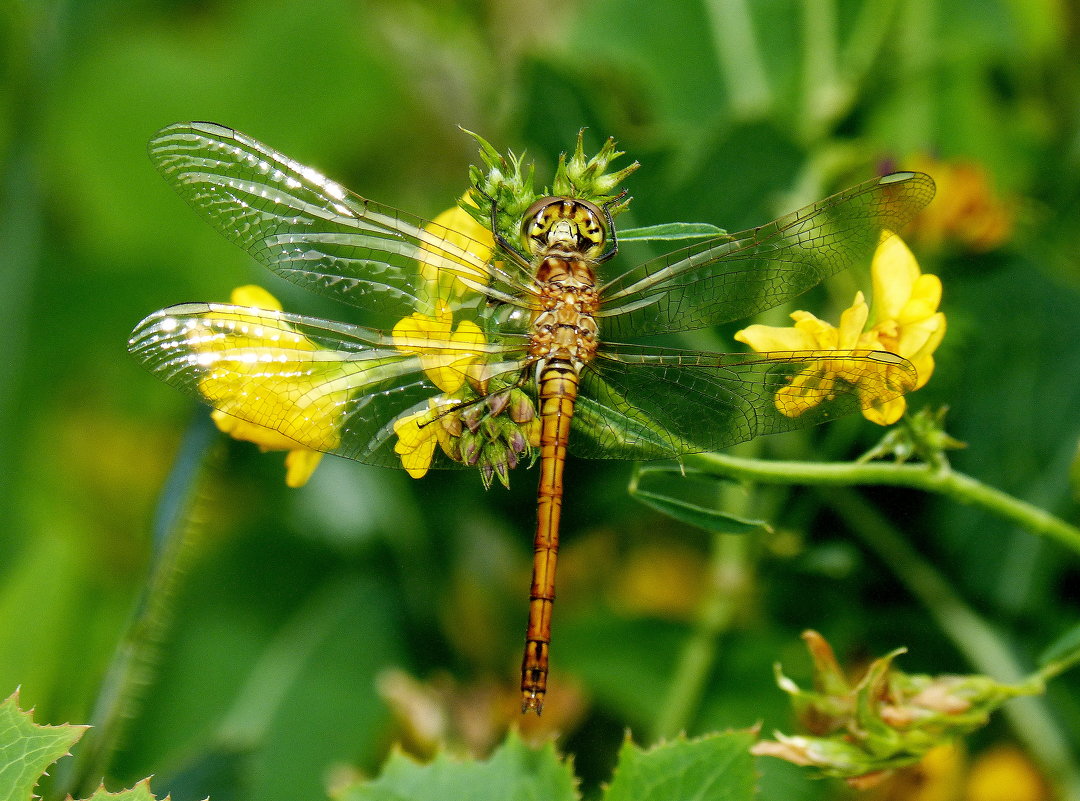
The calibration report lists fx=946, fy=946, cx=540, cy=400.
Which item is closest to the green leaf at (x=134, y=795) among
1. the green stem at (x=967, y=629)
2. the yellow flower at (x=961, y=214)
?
the green stem at (x=967, y=629)

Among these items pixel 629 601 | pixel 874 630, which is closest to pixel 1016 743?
pixel 874 630

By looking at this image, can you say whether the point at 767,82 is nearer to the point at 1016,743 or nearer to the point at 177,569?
the point at 1016,743

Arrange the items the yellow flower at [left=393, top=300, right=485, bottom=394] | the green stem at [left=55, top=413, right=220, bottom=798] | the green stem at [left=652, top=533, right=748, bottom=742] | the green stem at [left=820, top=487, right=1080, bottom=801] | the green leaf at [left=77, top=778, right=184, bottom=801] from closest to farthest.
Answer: the green leaf at [left=77, top=778, right=184, bottom=801] < the yellow flower at [left=393, top=300, right=485, bottom=394] < the green stem at [left=55, top=413, right=220, bottom=798] < the green stem at [left=820, top=487, right=1080, bottom=801] < the green stem at [left=652, top=533, right=748, bottom=742]

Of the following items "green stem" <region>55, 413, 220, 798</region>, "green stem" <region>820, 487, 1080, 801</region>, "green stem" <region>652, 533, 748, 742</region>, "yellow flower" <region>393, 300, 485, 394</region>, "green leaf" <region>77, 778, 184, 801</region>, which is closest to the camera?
"green leaf" <region>77, 778, 184, 801</region>

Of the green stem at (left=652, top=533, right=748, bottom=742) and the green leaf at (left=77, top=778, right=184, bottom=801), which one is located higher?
the green stem at (left=652, top=533, right=748, bottom=742)

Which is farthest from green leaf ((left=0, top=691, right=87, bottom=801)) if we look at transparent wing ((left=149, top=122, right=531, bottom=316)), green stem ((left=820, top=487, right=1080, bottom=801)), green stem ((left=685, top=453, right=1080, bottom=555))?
green stem ((left=820, top=487, right=1080, bottom=801))

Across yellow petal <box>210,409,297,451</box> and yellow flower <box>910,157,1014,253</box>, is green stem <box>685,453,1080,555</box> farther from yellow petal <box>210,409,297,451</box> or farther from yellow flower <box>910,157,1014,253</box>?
yellow flower <box>910,157,1014,253</box>

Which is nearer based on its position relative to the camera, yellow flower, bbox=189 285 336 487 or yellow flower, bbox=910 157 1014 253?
yellow flower, bbox=189 285 336 487
